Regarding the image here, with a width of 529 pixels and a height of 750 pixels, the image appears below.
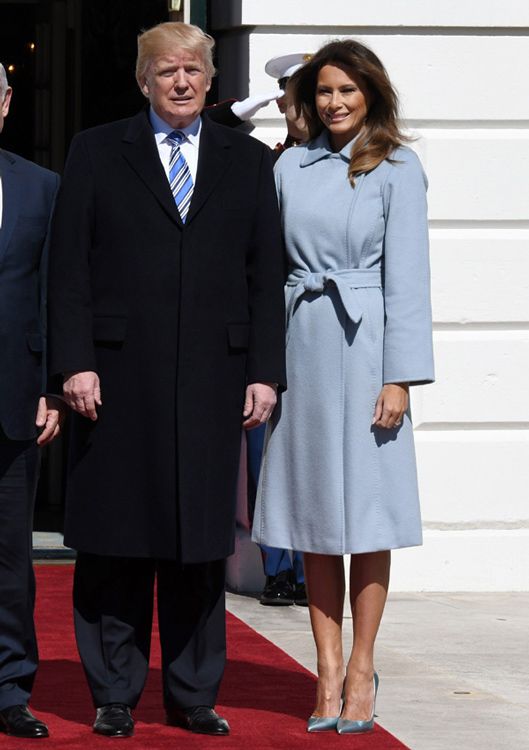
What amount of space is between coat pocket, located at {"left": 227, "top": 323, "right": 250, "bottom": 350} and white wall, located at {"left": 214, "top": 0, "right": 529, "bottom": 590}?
2.77 meters

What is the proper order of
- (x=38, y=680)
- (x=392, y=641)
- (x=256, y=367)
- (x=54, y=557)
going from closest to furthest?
(x=256, y=367), (x=38, y=680), (x=392, y=641), (x=54, y=557)

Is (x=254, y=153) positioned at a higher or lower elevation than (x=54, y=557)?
higher

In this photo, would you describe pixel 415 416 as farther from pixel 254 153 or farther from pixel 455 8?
pixel 254 153

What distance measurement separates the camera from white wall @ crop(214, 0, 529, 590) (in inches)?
291

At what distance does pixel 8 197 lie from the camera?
15.2ft

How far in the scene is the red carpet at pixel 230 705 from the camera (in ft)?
15.1

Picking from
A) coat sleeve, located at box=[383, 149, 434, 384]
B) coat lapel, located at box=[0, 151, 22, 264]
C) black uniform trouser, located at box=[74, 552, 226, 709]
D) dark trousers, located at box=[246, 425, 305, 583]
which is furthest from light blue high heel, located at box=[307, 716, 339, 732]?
dark trousers, located at box=[246, 425, 305, 583]

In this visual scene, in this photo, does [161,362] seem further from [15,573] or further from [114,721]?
[114,721]

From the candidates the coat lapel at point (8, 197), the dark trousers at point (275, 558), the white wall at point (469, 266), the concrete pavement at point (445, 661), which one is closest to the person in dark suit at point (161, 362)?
the coat lapel at point (8, 197)

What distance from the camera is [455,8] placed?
741 cm

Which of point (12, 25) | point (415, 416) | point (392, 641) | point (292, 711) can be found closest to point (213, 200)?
point (292, 711)

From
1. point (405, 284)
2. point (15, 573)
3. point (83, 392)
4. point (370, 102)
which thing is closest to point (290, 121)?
point (370, 102)

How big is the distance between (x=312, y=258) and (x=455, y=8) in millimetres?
2939

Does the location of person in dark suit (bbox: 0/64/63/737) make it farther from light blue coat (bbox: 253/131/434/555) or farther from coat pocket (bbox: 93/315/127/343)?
light blue coat (bbox: 253/131/434/555)
